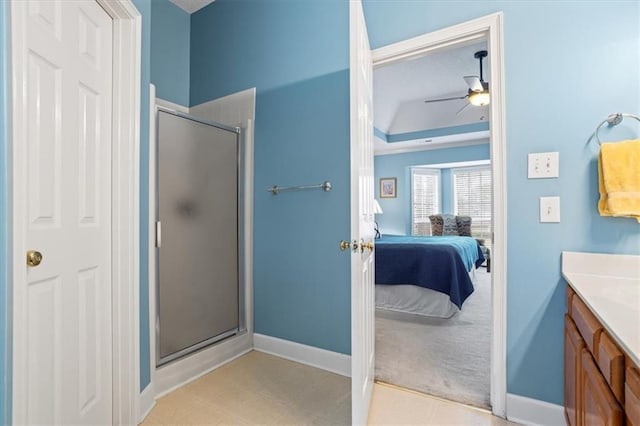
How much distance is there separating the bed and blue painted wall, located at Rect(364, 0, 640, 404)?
156 centimetres

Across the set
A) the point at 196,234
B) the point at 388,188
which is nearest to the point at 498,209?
the point at 196,234

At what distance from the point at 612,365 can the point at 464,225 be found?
20.6 feet

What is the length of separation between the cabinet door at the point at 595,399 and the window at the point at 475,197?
254 inches

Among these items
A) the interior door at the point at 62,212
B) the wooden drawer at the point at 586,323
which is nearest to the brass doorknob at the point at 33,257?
the interior door at the point at 62,212

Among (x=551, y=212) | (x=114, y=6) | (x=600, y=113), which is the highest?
(x=114, y=6)

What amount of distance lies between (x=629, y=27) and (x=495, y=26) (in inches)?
21.8

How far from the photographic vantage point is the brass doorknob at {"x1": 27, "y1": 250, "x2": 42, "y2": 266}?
1.08m

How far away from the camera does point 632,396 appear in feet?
2.39

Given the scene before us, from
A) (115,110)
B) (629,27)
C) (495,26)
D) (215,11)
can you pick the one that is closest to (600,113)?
(629,27)

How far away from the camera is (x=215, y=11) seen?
9.45 ft

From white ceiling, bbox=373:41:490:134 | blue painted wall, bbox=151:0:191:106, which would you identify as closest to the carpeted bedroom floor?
white ceiling, bbox=373:41:490:134

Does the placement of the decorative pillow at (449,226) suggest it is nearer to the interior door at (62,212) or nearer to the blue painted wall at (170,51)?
the blue painted wall at (170,51)

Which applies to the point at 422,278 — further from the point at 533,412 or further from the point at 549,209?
the point at 549,209

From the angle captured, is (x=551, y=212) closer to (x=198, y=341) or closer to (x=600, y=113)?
(x=600, y=113)
